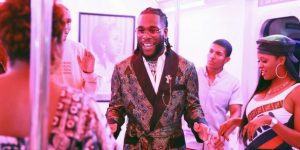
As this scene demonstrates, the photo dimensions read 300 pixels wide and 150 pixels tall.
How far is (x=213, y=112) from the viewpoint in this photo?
333cm

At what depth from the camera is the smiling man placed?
2.54 meters

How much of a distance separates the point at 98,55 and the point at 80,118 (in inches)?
151

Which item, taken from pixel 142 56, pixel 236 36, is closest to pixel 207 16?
pixel 236 36

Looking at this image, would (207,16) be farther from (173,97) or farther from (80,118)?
(80,118)

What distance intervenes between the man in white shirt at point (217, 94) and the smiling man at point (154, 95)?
71cm

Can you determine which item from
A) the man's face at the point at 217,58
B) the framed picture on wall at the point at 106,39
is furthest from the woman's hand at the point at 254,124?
the framed picture on wall at the point at 106,39

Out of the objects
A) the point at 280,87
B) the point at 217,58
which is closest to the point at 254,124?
the point at 280,87

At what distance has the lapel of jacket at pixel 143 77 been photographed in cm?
257

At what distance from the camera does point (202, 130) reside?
2.52 meters

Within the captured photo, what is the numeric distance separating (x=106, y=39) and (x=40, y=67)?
13.6 feet

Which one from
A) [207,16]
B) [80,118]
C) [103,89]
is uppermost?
[207,16]

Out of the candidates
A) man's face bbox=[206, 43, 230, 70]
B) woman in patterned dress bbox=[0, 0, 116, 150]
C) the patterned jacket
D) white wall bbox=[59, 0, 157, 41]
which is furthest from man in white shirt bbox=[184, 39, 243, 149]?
woman in patterned dress bbox=[0, 0, 116, 150]

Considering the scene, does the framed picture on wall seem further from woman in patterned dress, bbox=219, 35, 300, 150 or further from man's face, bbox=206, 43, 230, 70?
woman in patterned dress, bbox=219, 35, 300, 150

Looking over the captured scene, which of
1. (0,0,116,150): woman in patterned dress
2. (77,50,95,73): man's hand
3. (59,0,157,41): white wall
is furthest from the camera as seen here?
(59,0,157,41): white wall
